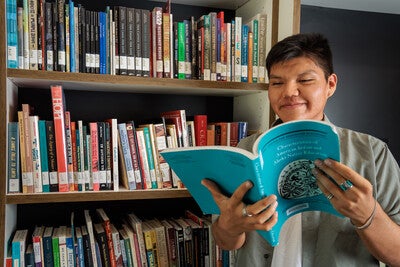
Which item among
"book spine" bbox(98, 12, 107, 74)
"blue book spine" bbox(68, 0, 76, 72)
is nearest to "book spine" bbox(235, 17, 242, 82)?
"book spine" bbox(98, 12, 107, 74)

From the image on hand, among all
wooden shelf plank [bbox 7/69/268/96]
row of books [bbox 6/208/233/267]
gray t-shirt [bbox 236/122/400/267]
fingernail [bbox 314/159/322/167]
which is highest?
wooden shelf plank [bbox 7/69/268/96]

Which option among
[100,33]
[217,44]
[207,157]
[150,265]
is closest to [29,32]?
[100,33]

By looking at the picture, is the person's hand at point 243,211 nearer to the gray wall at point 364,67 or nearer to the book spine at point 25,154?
the book spine at point 25,154

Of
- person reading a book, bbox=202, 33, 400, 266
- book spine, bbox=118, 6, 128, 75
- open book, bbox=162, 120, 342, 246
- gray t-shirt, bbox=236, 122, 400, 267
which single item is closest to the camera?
open book, bbox=162, 120, 342, 246

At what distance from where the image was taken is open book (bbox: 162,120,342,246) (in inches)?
26.3

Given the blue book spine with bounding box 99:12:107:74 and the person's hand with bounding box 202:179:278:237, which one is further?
the blue book spine with bounding box 99:12:107:74

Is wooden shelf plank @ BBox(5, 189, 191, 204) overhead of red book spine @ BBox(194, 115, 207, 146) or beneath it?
beneath

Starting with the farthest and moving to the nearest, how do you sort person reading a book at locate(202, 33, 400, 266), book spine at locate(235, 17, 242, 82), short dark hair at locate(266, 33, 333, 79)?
1. book spine at locate(235, 17, 242, 82)
2. short dark hair at locate(266, 33, 333, 79)
3. person reading a book at locate(202, 33, 400, 266)

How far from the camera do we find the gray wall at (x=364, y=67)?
1959 millimetres

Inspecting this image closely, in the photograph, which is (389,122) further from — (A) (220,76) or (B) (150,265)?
(B) (150,265)

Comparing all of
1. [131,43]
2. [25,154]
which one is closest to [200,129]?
[131,43]

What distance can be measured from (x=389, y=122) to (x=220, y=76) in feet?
4.16

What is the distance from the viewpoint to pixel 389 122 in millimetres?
2064

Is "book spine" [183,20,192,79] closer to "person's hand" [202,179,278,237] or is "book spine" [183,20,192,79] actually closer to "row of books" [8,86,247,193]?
"row of books" [8,86,247,193]
